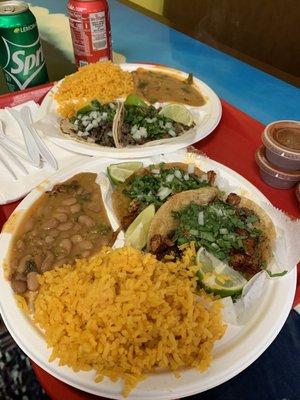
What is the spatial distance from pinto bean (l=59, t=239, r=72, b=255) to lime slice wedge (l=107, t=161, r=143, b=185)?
426mm

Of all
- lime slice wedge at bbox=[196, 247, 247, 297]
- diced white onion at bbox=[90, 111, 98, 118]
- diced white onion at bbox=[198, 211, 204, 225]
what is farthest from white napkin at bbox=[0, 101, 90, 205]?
lime slice wedge at bbox=[196, 247, 247, 297]

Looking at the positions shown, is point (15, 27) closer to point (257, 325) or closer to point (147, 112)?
point (147, 112)

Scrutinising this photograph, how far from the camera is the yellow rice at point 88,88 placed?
2.32 m

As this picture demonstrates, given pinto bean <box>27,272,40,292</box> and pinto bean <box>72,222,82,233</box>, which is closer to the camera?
pinto bean <box>27,272,40,292</box>

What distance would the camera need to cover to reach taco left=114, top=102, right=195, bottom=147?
6.93 ft

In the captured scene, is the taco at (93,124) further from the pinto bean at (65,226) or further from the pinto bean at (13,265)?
the pinto bean at (13,265)

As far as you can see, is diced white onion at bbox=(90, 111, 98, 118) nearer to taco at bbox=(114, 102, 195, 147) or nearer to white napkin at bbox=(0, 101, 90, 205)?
taco at bbox=(114, 102, 195, 147)

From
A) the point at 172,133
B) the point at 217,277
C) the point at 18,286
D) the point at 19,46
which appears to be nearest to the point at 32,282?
the point at 18,286

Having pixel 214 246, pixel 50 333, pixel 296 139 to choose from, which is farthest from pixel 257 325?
pixel 296 139

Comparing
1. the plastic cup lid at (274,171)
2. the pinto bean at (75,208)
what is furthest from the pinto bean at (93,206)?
the plastic cup lid at (274,171)

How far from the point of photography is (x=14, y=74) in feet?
7.90

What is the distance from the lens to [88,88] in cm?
234

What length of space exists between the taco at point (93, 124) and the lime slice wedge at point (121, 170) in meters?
0.22

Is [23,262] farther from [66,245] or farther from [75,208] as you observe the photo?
[75,208]
